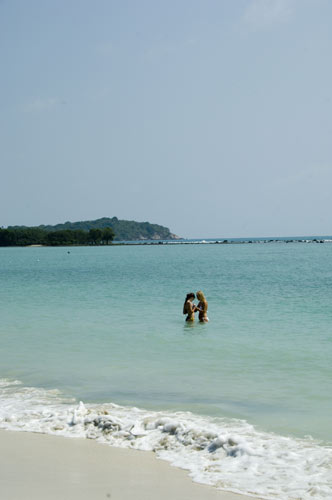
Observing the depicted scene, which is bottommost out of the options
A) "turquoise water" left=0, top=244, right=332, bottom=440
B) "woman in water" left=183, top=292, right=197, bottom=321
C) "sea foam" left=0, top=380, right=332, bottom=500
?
"turquoise water" left=0, top=244, right=332, bottom=440

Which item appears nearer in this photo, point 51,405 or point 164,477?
point 164,477

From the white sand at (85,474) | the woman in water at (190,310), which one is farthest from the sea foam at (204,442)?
the woman in water at (190,310)

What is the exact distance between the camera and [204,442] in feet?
25.9

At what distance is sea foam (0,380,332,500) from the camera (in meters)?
6.49

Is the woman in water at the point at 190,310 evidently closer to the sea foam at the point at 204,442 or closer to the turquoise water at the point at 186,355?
the turquoise water at the point at 186,355

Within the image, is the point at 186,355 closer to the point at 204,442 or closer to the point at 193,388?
the point at 193,388

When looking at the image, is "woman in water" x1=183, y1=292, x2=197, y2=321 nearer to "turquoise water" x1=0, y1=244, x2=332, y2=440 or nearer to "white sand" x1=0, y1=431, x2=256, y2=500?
"turquoise water" x1=0, y1=244, x2=332, y2=440

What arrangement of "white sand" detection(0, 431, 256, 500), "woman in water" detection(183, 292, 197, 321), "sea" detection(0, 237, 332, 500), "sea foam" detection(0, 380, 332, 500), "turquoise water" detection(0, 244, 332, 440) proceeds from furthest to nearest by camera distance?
"woman in water" detection(183, 292, 197, 321), "turquoise water" detection(0, 244, 332, 440), "sea" detection(0, 237, 332, 500), "sea foam" detection(0, 380, 332, 500), "white sand" detection(0, 431, 256, 500)

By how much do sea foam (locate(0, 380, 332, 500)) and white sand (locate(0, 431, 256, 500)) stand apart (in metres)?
0.28

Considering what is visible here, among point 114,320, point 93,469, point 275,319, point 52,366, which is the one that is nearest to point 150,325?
point 114,320

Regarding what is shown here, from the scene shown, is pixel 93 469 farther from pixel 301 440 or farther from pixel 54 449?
pixel 301 440

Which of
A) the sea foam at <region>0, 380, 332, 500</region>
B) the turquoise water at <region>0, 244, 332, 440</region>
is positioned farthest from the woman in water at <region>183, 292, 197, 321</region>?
the sea foam at <region>0, 380, 332, 500</region>

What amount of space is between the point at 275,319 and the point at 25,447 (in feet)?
51.7

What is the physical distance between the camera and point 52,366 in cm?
1370
